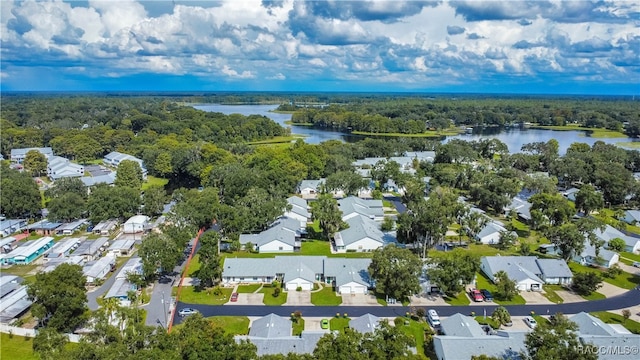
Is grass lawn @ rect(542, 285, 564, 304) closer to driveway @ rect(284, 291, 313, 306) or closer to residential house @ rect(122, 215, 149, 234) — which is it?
driveway @ rect(284, 291, 313, 306)

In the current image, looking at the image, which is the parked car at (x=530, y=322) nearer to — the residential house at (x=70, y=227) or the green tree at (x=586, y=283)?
the green tree at (x=586, y=283)

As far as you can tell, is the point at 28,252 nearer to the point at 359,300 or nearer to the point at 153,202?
the point at 153,202

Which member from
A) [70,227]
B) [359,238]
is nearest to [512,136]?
[359,238]

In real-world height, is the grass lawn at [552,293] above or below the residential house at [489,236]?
below

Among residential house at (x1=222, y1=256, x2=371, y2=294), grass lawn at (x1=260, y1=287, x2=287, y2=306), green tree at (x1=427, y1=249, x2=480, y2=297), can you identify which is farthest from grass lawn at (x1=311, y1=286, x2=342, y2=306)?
green tree at (x1=427, y1=249, x2=480, y2=297)

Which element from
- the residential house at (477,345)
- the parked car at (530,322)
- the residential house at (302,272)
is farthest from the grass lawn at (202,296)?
the parked car at (530,322)
